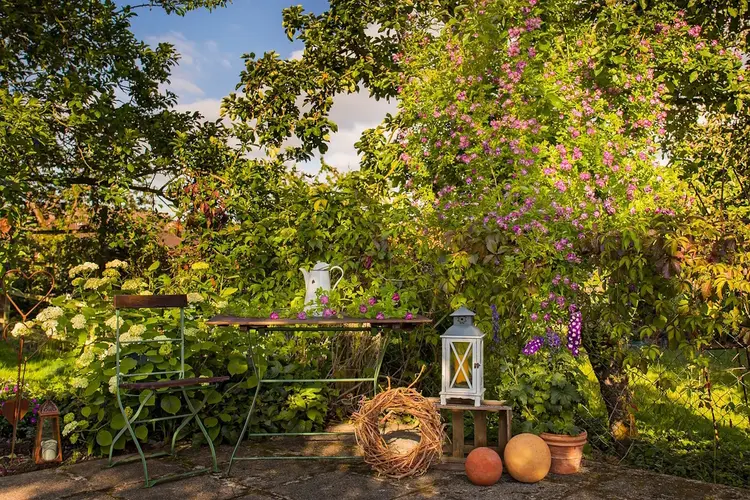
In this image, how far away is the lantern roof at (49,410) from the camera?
3977 millimetres

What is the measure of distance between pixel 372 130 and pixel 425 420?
15.1 ft

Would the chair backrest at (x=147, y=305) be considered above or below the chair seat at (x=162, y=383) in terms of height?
above

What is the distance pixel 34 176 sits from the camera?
24.1 ft

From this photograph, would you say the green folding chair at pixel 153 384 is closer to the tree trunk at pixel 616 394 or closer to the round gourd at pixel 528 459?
the round gourd at pixel 528 459

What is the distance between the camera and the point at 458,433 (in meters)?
3.83

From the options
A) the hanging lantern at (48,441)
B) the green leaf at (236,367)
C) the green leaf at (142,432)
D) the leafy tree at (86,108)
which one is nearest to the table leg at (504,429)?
the green leaf at (236,367)

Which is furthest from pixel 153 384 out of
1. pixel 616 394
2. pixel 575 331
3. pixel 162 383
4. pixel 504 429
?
pixel 616 394

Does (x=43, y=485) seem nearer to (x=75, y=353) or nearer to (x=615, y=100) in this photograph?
(x=75, y=353)

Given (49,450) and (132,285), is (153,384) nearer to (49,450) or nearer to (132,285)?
(49,450)

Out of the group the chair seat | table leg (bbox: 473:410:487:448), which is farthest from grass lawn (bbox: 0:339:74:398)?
table leg (bbox: 473:410:487:448)

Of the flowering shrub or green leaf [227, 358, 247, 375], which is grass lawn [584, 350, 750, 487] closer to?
the flowering shrub

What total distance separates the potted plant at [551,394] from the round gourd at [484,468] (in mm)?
423

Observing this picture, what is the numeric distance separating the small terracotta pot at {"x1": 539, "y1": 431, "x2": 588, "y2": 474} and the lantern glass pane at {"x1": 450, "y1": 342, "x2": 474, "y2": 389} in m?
0.53

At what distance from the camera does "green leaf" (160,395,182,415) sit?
413cm
